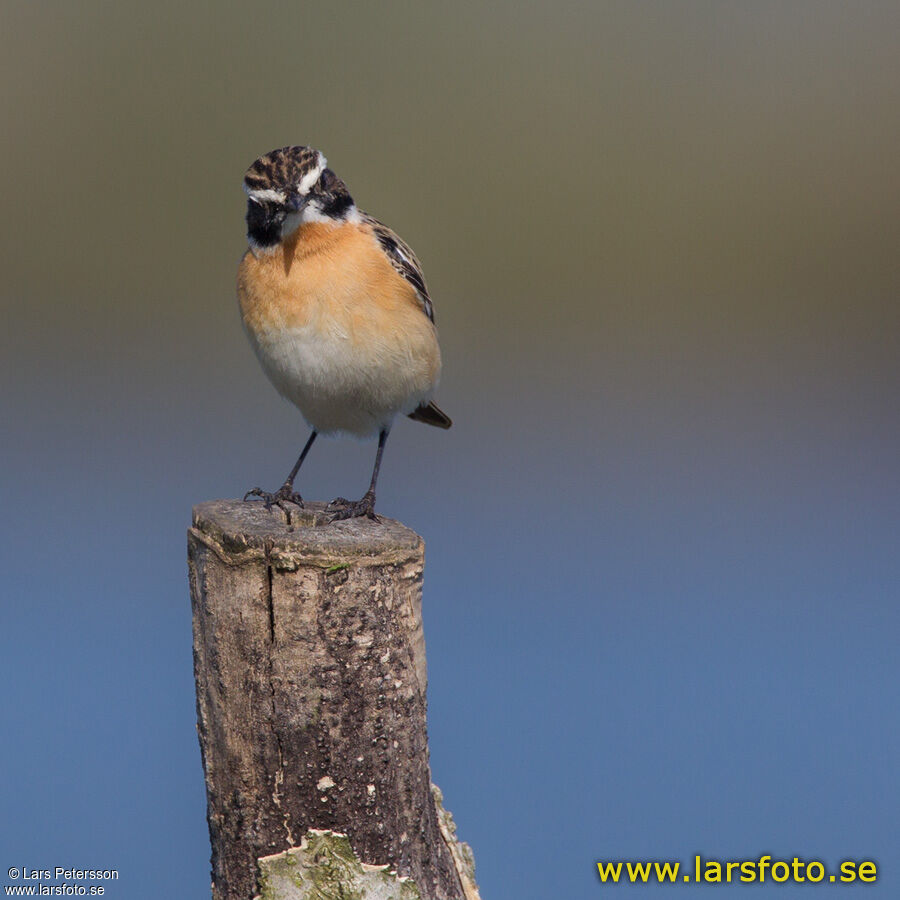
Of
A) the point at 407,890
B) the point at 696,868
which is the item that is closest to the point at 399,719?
the point at 407,890

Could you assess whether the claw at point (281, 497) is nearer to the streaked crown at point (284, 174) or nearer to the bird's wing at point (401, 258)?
the bird's wing at point (401, 258)

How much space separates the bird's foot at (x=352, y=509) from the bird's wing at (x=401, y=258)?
3.63ft

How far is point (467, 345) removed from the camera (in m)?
13.9

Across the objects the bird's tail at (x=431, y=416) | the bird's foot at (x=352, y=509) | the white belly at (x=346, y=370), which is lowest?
the bird's foot at (x=352, y=509)

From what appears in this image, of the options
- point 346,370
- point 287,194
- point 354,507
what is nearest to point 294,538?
point 354,507

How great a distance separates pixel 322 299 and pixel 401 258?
2.00 feet

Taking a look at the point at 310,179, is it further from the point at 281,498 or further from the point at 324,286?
the point at 281,498

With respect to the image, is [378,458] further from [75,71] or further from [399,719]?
[75,71]

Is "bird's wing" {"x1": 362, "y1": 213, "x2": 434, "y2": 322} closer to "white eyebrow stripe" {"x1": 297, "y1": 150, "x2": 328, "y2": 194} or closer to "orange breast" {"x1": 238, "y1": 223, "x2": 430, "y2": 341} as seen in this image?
"orange breast" {"x1": 238, "y1": 223, "x2": 430, "y2": 341}

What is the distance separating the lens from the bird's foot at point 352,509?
5398 millimetres

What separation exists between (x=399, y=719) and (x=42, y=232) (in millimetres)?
12008

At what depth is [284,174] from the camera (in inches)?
244

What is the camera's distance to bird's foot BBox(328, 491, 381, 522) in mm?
5398

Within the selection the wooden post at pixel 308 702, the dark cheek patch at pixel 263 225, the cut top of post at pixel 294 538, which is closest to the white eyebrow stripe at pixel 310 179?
the dark cheek patch at pixel 263 225
